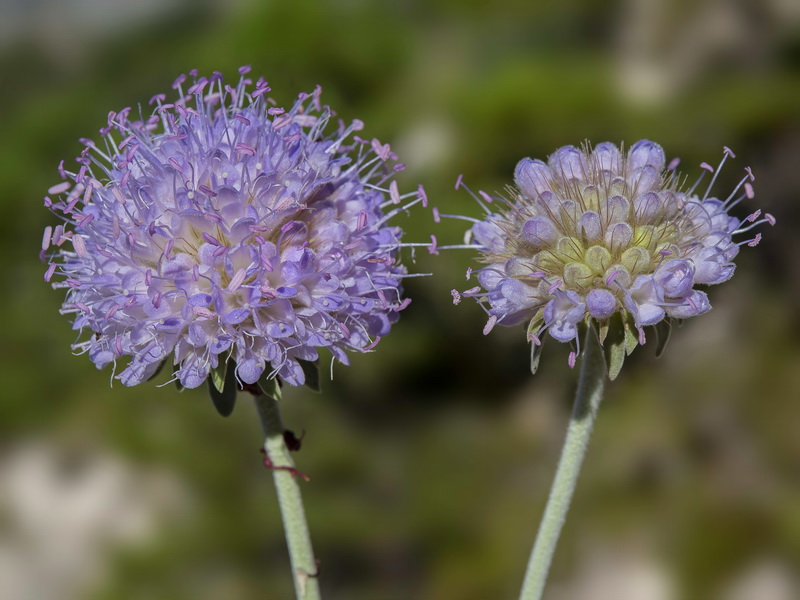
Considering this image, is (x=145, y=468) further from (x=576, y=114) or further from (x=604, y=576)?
(x=576, y=114)

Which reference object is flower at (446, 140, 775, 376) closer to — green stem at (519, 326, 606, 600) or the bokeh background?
green stem at (519, 326, 606, 600)

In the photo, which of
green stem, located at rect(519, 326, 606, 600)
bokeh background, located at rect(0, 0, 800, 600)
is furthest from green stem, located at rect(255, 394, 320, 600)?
bokeh background, located at rect(0, 0, 800, 600)

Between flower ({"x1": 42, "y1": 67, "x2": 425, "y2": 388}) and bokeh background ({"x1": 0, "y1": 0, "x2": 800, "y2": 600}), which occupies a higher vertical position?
Result: bokeh background ({"x1": 0, "y1": 0, "x2": 800, "y2": 600})

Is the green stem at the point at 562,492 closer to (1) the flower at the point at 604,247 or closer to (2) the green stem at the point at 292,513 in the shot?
(1) the flower at the point at 604,247

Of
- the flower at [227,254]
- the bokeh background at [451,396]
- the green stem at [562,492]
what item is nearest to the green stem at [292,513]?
the flower at [227,254]

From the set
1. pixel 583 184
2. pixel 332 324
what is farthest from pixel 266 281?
pixel 583 184

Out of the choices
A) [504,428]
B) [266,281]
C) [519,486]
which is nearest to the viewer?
[266,281]
